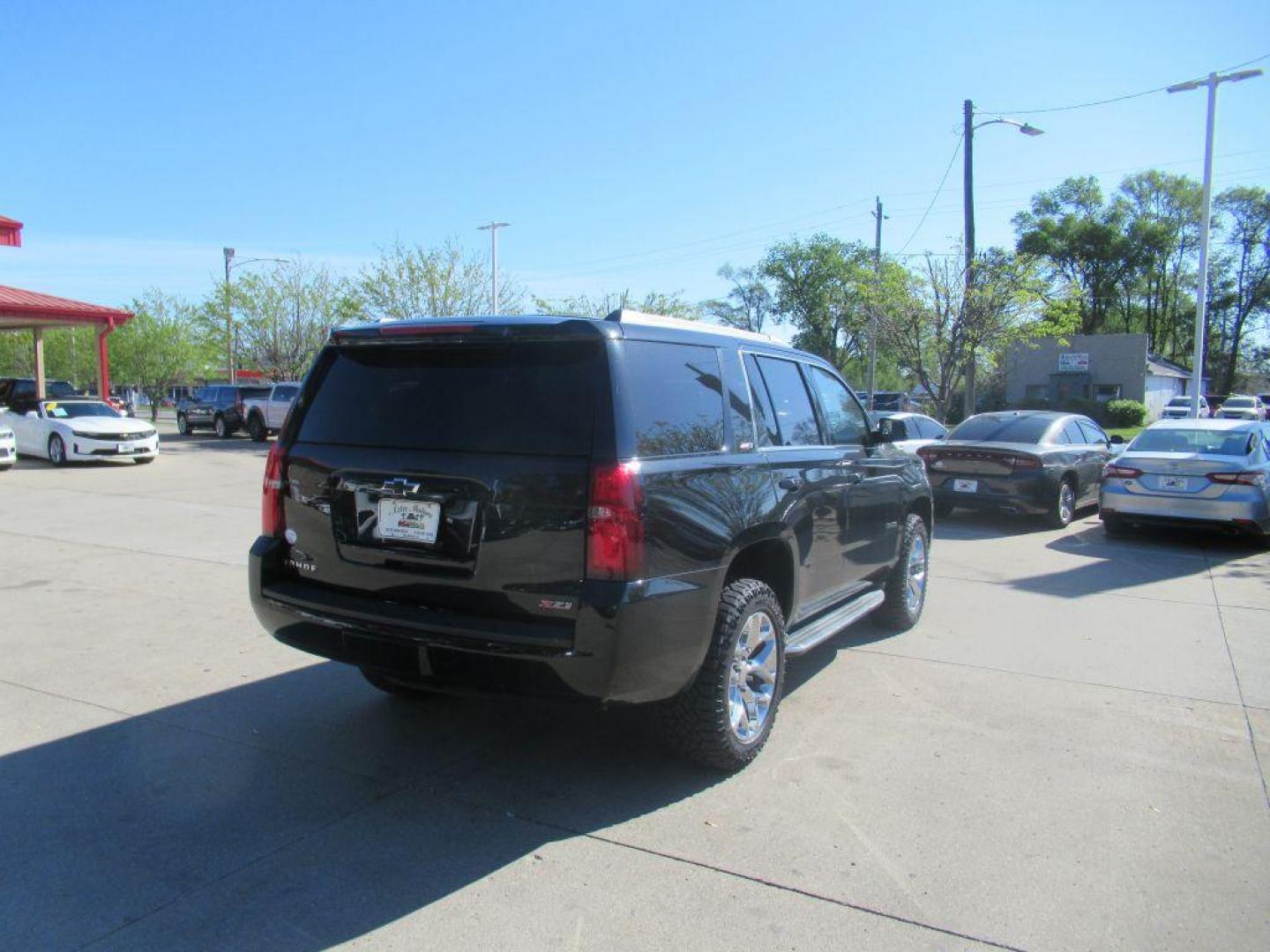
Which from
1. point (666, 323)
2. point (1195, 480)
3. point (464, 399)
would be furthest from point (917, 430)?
point (464, 399)

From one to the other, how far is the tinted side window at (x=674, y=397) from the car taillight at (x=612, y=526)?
0.18 m

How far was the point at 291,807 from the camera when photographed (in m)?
3.64

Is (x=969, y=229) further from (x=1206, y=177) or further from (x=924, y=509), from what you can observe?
(x=924, y=509)

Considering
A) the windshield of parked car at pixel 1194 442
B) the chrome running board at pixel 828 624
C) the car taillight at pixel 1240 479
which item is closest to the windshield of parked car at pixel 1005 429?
the windshield of parked car at pixel 1194 442

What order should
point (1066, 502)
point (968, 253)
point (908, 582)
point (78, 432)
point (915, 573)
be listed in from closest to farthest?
point (908, 582), point (915, 573), point (1066, 502), point (78, 432), point (968, 253)

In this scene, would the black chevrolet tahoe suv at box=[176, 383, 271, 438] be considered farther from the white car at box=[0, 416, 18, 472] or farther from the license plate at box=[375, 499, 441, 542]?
the license plate at box=[375, 499, 441, 542]

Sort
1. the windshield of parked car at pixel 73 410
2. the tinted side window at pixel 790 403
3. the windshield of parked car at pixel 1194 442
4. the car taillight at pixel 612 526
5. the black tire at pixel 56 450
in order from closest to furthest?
1. the car taillight at pixel 612 526
2. the tinted side window at pixel 790 403
3. the windshield of parked car at pixel 1194 442
4. the black tire at pixel 56 450
5. the windshield of parked car at pixel 73 410

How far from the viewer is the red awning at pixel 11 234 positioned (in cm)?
2055

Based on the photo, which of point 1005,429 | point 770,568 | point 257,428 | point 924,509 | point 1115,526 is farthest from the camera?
point 257,428

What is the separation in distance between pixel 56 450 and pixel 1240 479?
20.1 m

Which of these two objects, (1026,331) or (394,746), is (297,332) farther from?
(394,746)

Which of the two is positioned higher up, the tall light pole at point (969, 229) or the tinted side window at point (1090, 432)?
the tall light pole at point (969, 229)

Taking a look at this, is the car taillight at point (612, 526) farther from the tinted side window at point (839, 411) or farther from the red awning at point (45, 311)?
the red awning at point (45, 311)

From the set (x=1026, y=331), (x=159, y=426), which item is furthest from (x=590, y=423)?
(x=159, y=426)
